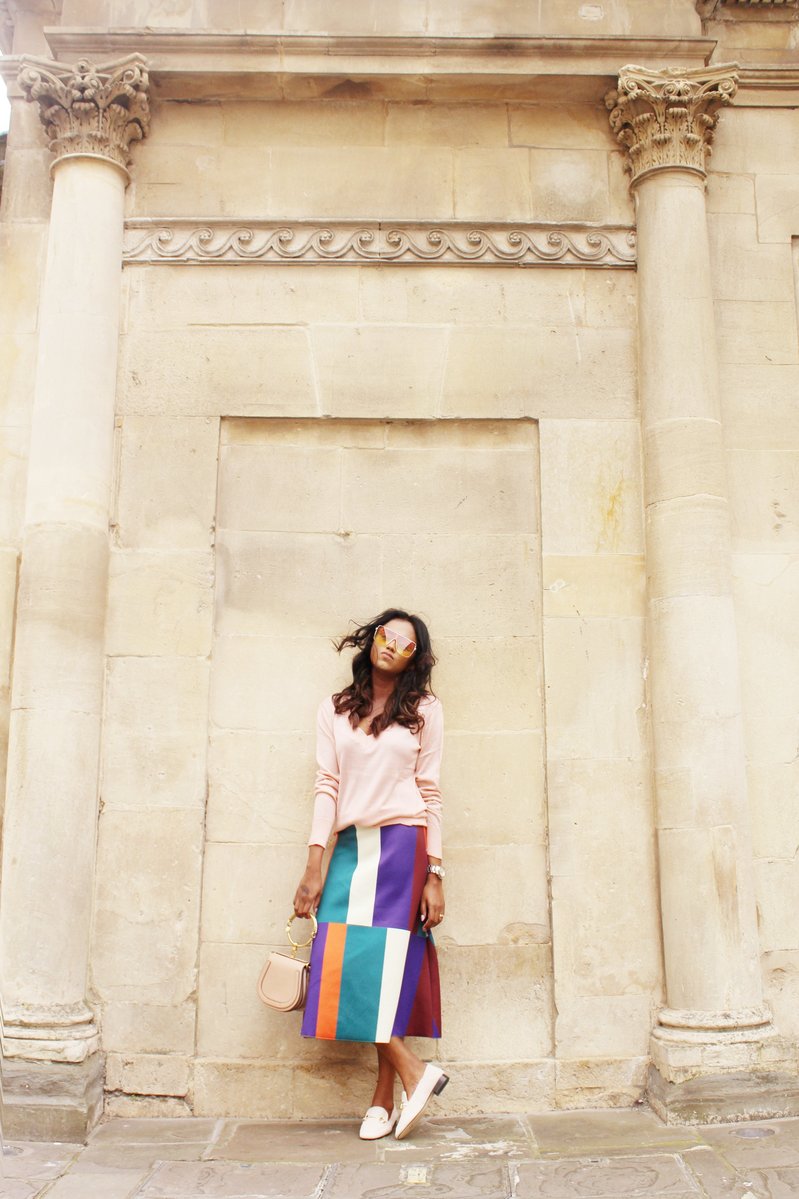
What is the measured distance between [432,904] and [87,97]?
4.65m

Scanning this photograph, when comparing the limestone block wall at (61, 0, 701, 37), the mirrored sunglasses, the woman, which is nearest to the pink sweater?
the woman

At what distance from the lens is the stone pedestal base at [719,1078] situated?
15.1ft

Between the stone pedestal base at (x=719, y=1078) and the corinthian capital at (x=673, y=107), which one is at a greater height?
the corinthian capital at (x=673, y=107)

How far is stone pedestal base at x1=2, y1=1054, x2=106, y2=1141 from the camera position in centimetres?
452

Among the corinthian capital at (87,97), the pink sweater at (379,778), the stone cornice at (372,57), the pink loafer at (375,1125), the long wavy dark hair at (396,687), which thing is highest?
the stone cornice at (372,57)

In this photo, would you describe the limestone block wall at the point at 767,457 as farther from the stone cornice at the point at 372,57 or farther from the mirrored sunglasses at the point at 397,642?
the mirrored sunglasses at the point at 397,642

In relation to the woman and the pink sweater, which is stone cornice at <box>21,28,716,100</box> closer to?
the woman

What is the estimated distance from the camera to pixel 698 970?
4844 mm

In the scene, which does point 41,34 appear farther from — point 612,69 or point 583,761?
point 583,761

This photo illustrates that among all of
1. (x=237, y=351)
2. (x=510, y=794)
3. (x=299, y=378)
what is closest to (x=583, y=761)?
(x=510, y=794)

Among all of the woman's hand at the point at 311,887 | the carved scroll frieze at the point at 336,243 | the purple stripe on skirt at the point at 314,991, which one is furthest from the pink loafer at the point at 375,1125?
the carved scroll frieze at the point at 336,243

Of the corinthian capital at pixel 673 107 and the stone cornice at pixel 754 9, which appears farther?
the stone cornice at pixel 754 9

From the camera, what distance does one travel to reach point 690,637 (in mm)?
5098

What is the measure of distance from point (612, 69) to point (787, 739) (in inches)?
153
